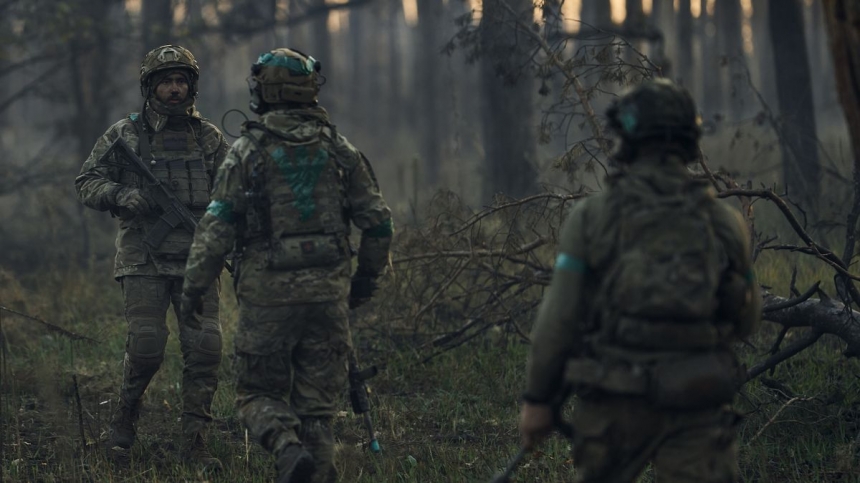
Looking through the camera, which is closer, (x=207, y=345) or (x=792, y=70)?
(x=207, y=345)

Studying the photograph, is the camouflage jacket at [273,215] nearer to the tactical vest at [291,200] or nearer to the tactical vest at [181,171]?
the tactical vest at [291,200]

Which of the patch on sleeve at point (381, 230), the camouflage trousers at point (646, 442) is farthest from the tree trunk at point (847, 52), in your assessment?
the patch on sleeve at point (381, 230)

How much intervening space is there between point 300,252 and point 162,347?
153 centimetres

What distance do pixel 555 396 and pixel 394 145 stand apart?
31906 millimetres

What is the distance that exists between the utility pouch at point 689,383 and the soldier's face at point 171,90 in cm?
338

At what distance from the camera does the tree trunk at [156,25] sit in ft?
39.7

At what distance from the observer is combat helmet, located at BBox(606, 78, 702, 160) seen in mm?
2814

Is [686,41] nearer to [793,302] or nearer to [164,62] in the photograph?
[793,302]

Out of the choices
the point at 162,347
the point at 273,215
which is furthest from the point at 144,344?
the point at 273,215

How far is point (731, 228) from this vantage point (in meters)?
2.83

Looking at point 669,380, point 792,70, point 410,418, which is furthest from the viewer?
point 792,70

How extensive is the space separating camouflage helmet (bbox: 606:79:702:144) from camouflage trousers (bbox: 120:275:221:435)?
292 centimetres

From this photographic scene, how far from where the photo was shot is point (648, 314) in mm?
2715

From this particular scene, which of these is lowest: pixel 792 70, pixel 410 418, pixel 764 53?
pixel 410 418
